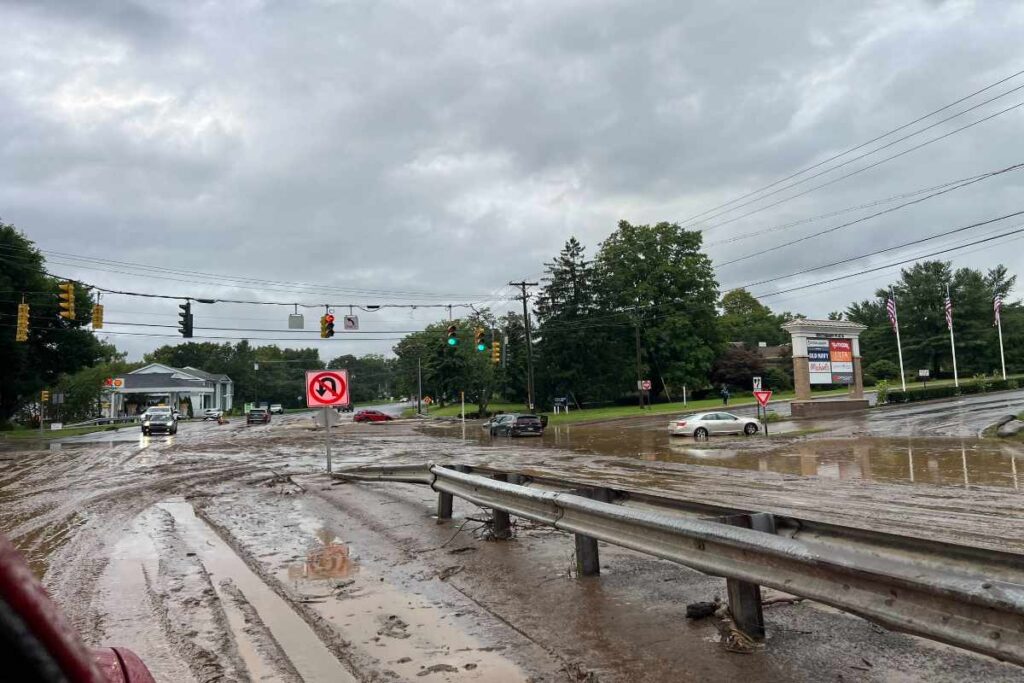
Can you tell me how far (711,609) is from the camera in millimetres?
5262

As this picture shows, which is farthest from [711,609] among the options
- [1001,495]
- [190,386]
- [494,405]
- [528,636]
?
[190,386]

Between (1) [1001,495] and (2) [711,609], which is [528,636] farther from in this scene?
(1) [1001,495]

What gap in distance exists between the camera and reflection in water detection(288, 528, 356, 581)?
6.96 m

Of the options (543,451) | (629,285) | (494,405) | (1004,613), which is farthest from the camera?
(494,405)

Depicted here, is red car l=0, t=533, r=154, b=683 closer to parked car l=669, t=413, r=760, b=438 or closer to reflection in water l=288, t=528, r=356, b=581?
reflection in water l=288, t=528, r=356, b=581

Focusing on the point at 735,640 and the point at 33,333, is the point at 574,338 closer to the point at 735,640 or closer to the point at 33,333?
the point at 33,333

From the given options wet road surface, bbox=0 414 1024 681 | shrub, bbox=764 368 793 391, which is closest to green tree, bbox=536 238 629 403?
shrub, bbox=764 368 793 391

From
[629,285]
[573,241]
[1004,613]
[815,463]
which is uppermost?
[573,241]

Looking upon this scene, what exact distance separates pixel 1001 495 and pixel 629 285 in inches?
2498

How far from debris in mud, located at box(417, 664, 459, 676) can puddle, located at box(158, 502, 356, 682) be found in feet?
1.50

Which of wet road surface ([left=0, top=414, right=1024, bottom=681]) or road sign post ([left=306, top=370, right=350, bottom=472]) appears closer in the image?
wet road surface ([left=0, top=414, right=1024, bottom=681])

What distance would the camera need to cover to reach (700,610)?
205 inches

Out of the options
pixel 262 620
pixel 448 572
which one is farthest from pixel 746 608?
pixel 262 620

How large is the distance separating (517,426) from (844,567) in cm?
3560
